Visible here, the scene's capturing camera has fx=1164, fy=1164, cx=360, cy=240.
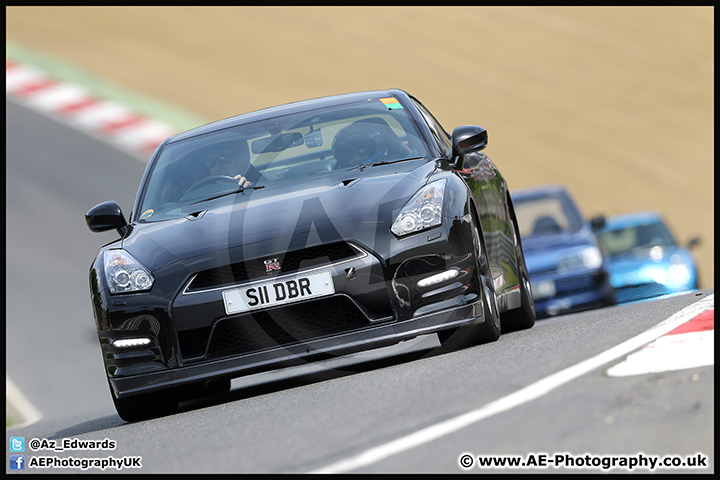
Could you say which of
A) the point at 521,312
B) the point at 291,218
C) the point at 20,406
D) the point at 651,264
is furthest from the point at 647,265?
the point at 291,218

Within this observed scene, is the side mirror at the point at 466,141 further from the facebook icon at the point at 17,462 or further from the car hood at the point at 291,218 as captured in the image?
the facebook icon at the point at 17,462

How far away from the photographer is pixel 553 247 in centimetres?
1232

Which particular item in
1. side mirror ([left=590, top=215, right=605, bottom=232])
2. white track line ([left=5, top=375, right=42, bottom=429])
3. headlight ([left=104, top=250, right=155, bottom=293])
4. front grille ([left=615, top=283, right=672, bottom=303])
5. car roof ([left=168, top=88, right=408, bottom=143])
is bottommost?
front grille ([left=615, top=283, right=672, bottom=303])

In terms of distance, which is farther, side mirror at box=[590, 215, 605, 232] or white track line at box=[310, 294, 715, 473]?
side mirror at box=[590, 215, 605, 232]

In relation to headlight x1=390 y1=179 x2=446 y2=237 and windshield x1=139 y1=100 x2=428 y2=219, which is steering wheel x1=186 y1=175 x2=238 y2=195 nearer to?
windshield x1=139 y1=100 x2=428 y2=219

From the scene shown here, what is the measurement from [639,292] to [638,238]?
47.3 inches

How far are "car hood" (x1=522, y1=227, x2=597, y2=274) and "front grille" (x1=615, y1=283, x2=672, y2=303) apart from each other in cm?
75

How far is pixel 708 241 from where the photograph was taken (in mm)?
17141

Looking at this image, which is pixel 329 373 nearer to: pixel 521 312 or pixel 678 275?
pixel 521 312

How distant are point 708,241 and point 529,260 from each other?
5908 mm

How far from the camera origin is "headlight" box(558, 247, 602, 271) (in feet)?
39.3

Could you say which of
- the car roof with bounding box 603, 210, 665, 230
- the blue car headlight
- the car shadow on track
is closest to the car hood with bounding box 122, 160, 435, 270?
the car shadow on track

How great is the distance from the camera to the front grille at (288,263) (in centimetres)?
561

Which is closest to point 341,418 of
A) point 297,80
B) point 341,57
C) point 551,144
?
point 551,144
